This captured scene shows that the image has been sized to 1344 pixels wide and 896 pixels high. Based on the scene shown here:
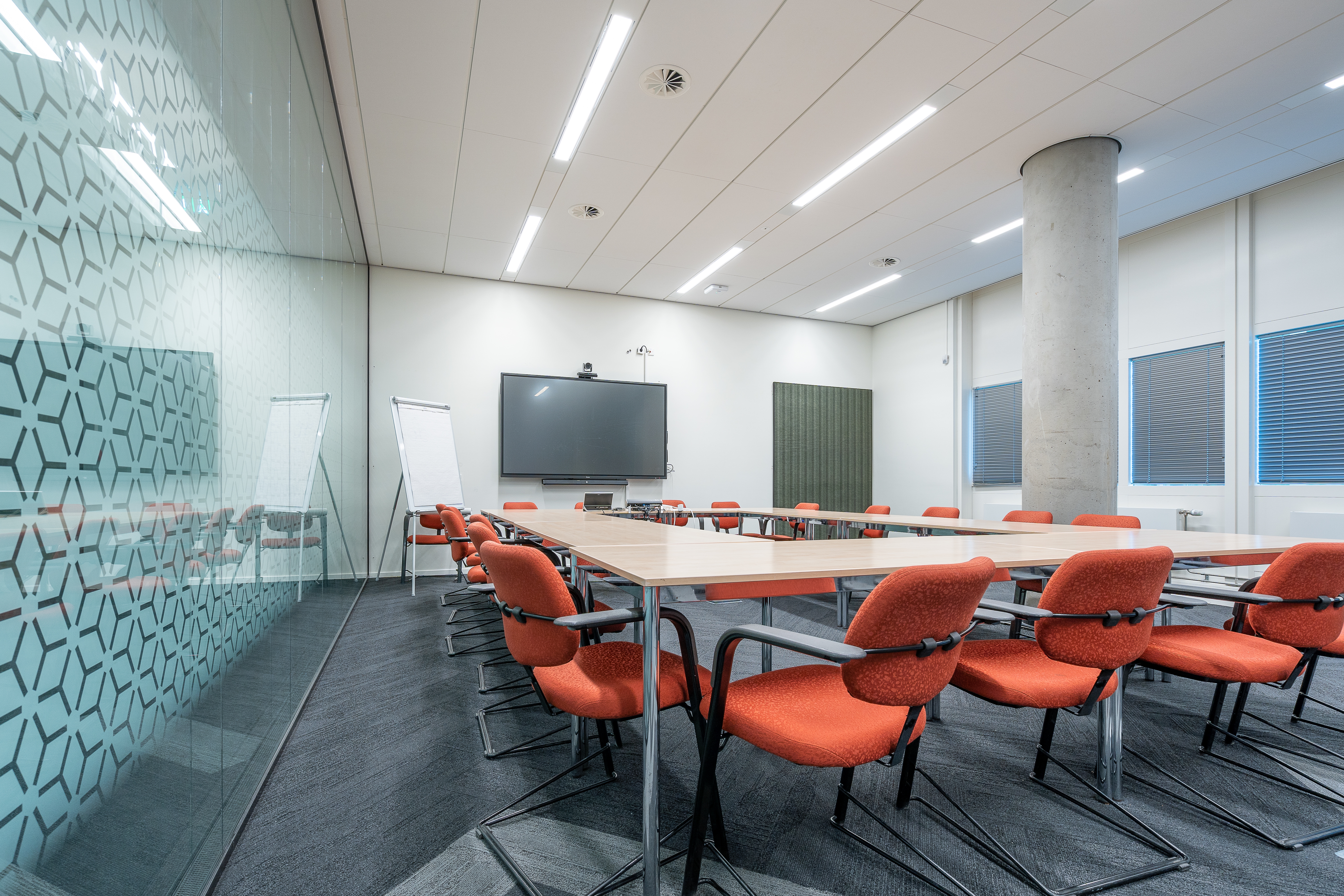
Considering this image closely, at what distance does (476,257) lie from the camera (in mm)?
6383

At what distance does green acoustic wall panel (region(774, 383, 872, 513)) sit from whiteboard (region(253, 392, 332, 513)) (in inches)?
246

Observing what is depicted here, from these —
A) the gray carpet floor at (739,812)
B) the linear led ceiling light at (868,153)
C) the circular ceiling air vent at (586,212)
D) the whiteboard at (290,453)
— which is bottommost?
the gray carpet floor at (739,812)

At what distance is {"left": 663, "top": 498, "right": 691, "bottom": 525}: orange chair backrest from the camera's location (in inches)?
243

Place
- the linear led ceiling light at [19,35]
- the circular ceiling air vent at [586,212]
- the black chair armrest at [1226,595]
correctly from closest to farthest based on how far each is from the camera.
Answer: the linear led ceiling light at [19,35], the black chair armrest at [1226,595], the circular ceiling air vent at [586,212]

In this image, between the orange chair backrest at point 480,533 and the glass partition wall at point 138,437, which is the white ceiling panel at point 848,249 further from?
the glass partition wall at point 138,437

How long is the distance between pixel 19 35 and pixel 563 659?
1.42 metres

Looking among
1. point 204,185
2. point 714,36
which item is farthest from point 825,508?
point 204,185

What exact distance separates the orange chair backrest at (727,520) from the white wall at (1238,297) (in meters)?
3.73

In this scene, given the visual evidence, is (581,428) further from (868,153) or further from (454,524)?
(868,153)

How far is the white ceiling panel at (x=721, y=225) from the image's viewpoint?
16.7 feet

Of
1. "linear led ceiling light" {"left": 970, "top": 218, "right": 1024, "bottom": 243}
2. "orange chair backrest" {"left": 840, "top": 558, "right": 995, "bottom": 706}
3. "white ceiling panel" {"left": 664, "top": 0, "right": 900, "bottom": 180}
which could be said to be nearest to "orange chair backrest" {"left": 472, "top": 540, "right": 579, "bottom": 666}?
"orange chair backrest" {"left": 840, "top": 558, "right": 995, "bottom": 706}

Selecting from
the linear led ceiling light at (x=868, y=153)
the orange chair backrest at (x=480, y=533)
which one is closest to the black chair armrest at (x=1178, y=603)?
the orange chair backrest at (x=480, y=533)

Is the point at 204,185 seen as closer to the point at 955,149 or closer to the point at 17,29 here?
the point at 17,29

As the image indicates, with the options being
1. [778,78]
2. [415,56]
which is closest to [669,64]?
[778,78]
